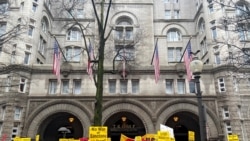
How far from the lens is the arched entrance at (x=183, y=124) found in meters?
29.0

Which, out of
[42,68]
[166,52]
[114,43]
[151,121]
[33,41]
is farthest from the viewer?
[166,52]

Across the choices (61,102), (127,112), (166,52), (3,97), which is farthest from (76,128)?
(166,52)

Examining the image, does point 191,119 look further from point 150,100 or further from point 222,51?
point 222,51

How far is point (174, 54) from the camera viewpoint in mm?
37875

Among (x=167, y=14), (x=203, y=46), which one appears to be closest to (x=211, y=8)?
(x=203, y=46)

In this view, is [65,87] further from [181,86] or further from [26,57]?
[181,86]

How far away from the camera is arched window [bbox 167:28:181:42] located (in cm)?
3879

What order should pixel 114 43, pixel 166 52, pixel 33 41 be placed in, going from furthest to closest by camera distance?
pixel 166 52 → pixel 114 43 → pixel 33 41

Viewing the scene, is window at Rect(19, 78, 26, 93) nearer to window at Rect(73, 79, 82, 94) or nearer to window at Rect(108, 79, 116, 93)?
window at Rect(73, 79, 82, 94)

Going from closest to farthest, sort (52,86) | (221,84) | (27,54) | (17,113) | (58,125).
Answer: (17,113) → (221,84) → (52,86) → (27,54) → (58,125)

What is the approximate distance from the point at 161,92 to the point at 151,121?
3.22m

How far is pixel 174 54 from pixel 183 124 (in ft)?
35.9

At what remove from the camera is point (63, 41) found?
124ft

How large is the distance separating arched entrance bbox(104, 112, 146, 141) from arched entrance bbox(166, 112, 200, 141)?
10.9 feet
